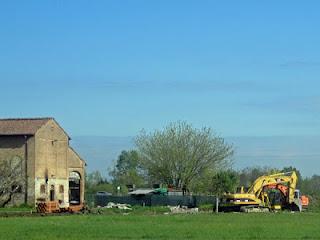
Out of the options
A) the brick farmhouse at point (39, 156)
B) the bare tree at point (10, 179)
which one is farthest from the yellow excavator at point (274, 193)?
the bare tree at point (10, 179)

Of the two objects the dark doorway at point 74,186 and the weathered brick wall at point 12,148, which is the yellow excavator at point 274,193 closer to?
the weathered brick wall at point 12,148

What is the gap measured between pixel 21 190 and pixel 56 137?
32.6 feet

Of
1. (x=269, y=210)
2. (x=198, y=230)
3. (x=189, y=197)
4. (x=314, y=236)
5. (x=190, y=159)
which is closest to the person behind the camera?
(x=314, y=236)

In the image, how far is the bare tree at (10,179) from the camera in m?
81.7

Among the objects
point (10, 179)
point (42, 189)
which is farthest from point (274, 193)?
point (10, 179)

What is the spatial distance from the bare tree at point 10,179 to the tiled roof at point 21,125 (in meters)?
3.42

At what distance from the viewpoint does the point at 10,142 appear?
8650 centimetres

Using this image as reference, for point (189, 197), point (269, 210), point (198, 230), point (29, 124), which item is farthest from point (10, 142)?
point (198, 230)

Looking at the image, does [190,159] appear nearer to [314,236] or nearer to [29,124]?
[29,124]

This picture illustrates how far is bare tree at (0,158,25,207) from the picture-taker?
268 feet

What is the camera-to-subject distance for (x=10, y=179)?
82.6 m

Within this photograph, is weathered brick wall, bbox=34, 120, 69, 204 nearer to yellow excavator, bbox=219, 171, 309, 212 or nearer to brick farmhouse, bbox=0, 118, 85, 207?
brick farmhouse, bbox=0, 118, 85, 207

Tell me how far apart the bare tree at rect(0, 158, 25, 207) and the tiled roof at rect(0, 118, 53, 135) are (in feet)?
11.2

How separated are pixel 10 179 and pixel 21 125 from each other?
8.20 m
